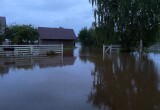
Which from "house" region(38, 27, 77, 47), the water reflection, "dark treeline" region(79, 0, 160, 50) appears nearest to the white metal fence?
the water reflection

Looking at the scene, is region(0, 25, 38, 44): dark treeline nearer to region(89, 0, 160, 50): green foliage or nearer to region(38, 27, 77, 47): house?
region(38, 27, 77, 47): house

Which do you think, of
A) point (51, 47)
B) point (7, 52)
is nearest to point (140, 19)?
point (51, 47)

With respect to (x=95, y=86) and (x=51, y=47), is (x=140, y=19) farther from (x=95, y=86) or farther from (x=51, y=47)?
(x=95, y=86)

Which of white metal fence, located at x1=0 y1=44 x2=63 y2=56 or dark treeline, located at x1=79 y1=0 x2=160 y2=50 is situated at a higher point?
dark treeline, located at x1=79 y1=0 x2=160 y2=50

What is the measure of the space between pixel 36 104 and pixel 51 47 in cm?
2083

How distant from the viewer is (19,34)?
4172 centimetres

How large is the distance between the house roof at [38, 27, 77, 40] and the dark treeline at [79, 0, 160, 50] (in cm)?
2740

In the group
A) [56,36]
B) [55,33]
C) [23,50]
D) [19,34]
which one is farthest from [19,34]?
[55,33]

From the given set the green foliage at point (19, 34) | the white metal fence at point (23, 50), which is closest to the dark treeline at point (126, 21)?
the white metal fence at point (23, 50)

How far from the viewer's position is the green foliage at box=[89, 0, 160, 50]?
2880 centimetres

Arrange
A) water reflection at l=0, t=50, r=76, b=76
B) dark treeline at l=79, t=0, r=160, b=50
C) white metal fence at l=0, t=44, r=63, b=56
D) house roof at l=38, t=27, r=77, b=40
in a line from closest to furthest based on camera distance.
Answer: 1. water reflection at l=0, t=50, r=76, b=76
2. white metal fence at l=0, t=44, r=63, b=56
3. dark treeline at l=79, t=0, r=160, b=50
4. house roof at l=38, t=27, r=77, b=40

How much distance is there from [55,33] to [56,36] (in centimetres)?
141

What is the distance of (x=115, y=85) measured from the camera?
9031 mm

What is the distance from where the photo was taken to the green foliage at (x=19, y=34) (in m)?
41.8
